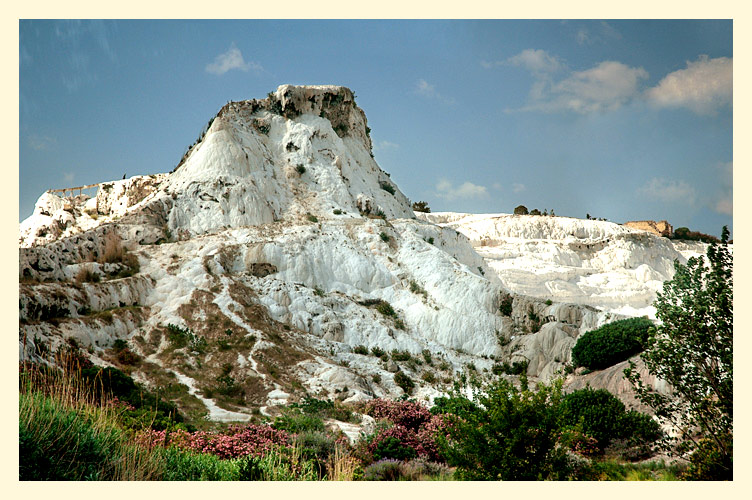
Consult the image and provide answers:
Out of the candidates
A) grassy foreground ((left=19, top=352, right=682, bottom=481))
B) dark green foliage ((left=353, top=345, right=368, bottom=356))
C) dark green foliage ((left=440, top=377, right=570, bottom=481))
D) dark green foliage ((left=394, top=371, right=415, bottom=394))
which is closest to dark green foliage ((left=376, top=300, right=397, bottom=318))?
dark green foliage ((left=353, top=345, right=368, bottom=356))

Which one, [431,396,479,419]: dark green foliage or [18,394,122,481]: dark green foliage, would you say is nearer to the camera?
[18,394,122,481]: dark green foliage

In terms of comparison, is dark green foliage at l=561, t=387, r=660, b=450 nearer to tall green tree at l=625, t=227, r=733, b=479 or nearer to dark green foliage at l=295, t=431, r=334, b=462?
tall green tree at l=625, t=227, r=733, b=479

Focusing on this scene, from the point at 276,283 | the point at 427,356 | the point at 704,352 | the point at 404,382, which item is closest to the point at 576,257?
the point at 427,356

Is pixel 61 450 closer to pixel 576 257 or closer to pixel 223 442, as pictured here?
pixel 223 442

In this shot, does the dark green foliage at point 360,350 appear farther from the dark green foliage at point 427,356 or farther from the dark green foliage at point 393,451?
the dark green foliage at point 393,451

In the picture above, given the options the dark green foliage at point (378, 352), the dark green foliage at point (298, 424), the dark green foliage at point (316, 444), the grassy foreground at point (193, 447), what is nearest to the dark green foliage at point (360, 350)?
the dark green foliage at point (378, 352)
